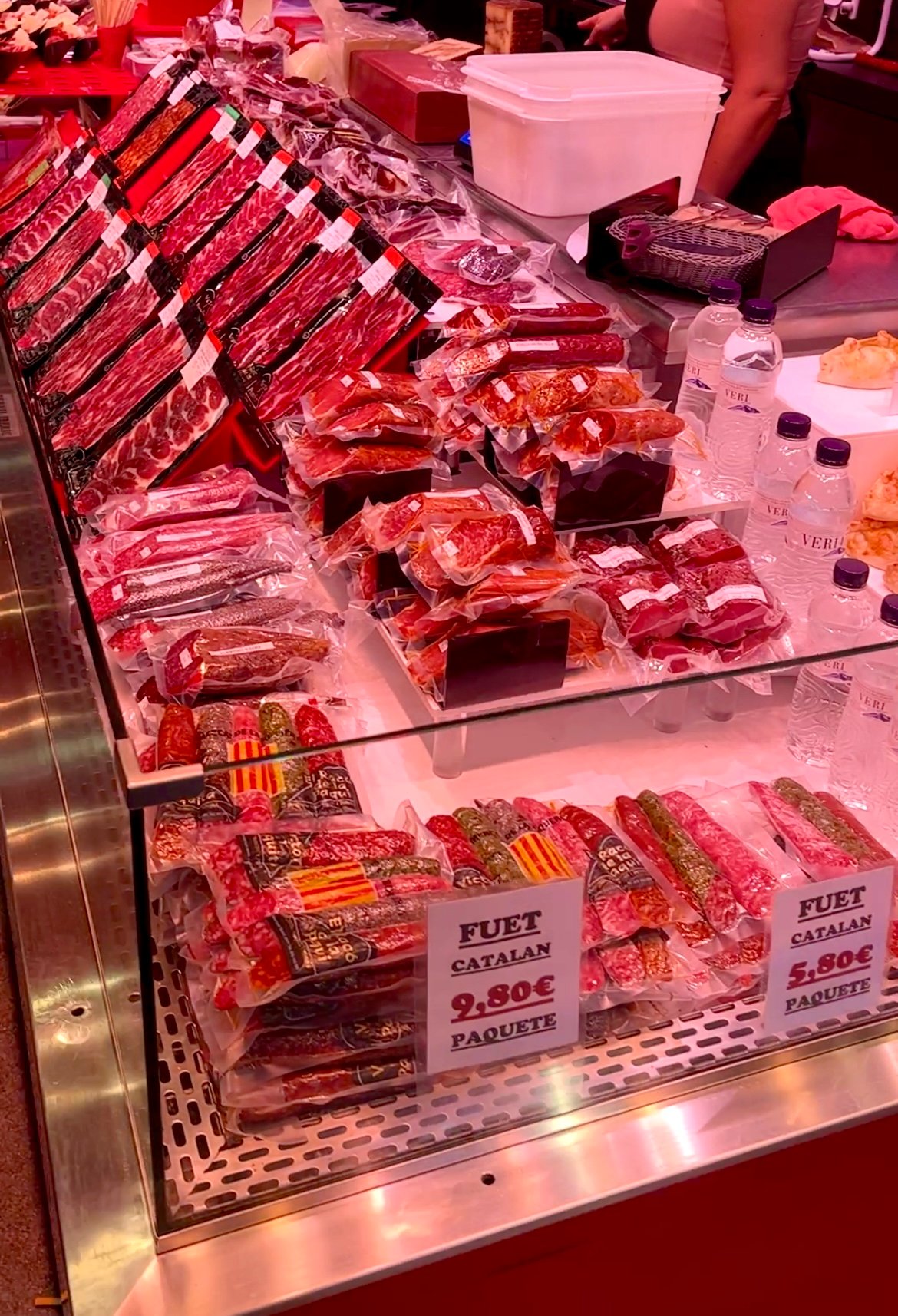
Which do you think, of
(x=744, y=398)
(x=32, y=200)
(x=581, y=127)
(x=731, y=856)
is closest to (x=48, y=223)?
(x=32, y=200)

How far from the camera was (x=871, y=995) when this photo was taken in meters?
1.23

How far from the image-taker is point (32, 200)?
276 centimetres

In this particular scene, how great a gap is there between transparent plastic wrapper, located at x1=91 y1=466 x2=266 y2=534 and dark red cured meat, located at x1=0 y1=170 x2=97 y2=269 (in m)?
1.11

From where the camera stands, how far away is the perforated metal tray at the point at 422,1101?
1.06 meters

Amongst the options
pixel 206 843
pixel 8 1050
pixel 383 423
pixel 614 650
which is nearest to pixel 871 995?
pixel 614 650

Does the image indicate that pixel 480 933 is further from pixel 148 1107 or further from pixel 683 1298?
pixel 683 1298

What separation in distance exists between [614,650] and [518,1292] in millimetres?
697

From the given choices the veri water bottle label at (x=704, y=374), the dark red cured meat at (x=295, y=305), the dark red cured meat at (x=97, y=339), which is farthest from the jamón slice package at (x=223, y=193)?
the veri water bottle label at (x=704, y=374)

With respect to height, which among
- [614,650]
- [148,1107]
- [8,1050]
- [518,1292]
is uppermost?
[614,650]

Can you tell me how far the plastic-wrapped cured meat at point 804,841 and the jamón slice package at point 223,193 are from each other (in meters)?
1.57

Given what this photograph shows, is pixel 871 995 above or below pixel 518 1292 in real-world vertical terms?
above

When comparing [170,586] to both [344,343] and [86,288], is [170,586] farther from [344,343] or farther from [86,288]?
[86,288]

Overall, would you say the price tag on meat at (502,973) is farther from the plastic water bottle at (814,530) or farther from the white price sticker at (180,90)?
the white price sticker at (180,90)

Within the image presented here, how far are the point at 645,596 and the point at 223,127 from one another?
171 cm
